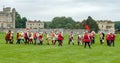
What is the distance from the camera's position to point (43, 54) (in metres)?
32.9

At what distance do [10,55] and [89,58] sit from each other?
569 centimetres

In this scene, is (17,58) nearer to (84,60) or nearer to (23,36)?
(84,60)

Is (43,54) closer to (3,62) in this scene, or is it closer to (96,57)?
(96,57)

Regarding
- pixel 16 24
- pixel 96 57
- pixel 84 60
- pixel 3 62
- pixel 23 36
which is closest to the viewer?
pixel 3 62

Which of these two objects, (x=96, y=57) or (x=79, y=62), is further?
(x=96, y=57)

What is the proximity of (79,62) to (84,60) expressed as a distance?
1326 millimetres

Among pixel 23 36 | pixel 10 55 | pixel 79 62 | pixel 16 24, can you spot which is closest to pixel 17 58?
pixel 10 55

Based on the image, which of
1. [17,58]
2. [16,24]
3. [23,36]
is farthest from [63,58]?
[16,24]

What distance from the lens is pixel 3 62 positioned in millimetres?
27125

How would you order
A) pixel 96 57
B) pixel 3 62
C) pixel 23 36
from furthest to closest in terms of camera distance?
pixel 23 36 < pixel 96 57 < pixel 3 62

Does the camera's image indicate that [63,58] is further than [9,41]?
No

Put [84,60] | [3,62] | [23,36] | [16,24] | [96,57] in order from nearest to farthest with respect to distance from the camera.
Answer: [3,62] < [84,60] < [96,57] < [23,36] < [16,24]

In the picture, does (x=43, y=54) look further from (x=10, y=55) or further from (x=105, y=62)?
(x=105, y=62)

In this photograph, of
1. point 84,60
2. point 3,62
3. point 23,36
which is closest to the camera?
point 3,62
